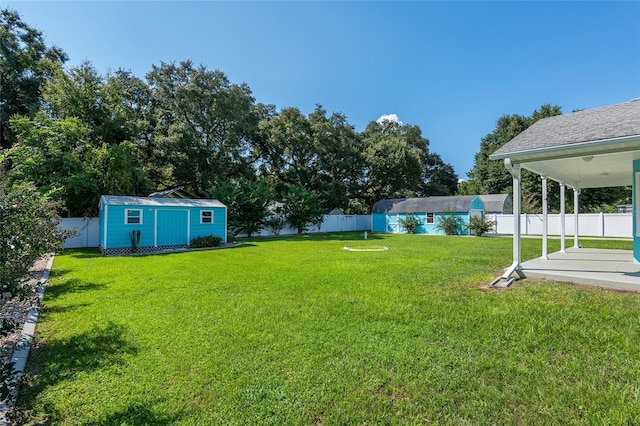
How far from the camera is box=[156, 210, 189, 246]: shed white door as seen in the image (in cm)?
1356

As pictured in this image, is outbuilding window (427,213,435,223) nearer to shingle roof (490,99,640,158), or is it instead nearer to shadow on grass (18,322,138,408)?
shingle roof (490,99,640,158)

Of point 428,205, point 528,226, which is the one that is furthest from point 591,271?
point 428,205

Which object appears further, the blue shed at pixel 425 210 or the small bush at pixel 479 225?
the blue shed at pixel 425 210

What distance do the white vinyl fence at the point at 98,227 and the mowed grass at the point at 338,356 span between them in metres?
2.67

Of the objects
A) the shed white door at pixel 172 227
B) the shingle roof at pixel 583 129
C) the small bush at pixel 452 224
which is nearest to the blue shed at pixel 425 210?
the small bush at pixel 452 224

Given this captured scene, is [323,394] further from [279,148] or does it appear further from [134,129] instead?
[279,148]

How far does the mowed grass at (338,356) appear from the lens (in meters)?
2.24

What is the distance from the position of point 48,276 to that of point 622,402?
10228 mm

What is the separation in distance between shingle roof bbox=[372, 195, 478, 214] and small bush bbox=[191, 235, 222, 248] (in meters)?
15.4

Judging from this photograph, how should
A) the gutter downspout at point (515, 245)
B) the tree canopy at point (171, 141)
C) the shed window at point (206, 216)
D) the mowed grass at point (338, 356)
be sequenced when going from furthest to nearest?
the shed window at point (206, 216)
the tree canopy at point (171, 141)
the gutter downspout at point (515, 245)
the mowed grass at point (338, 356)

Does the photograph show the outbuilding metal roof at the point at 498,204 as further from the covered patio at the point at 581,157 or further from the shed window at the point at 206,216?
the shed window at the point at 206,216

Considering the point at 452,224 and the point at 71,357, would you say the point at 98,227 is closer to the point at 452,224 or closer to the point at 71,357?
the point at 71,357

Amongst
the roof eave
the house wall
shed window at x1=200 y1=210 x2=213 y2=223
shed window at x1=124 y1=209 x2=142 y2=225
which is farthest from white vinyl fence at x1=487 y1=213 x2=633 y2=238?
shed window at x1=124 y1=209 x2=142 y2=225

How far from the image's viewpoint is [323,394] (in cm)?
242
